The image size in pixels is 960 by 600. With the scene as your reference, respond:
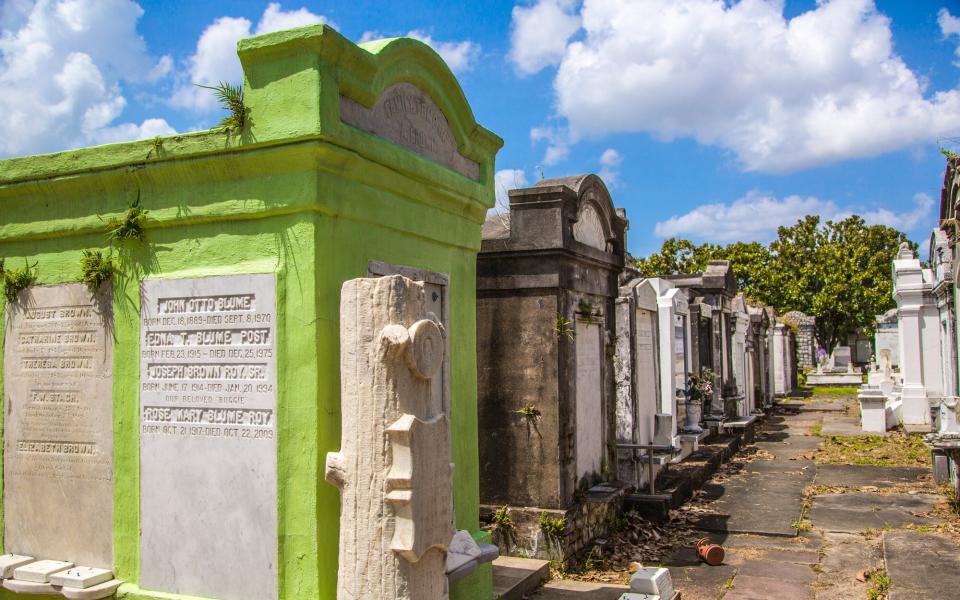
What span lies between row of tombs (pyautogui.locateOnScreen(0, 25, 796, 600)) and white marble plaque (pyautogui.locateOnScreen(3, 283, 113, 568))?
14mm

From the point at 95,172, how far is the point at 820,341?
44.3 m

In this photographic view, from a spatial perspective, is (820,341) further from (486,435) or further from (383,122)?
(383,122)

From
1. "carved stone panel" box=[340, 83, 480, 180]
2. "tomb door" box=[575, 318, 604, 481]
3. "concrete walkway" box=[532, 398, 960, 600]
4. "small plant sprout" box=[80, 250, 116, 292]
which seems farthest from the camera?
"tomb door" box=[575, 318, 604, 481]

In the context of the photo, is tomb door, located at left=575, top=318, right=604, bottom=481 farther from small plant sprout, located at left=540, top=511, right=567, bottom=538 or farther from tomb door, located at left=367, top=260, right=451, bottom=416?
tomb door, located at left=367, top=260, right=451, bottom=416

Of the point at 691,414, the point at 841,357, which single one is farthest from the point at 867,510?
the point at 841,357

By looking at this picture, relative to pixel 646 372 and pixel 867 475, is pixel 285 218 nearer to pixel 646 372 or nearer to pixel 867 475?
pixel 646 372

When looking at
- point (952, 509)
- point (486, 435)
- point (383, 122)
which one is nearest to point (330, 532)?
point (383, 122)

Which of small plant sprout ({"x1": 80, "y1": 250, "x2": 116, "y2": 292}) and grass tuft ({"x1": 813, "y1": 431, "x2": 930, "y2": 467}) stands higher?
small plant sprout ({"x1": 80, "y1": 250, "x2": 116, "y2": 292})

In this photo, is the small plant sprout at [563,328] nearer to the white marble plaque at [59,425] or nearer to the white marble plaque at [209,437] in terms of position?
the white marble plaque at [209,437]

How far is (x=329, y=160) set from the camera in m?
3.94

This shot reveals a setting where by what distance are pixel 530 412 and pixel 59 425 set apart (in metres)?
3.82

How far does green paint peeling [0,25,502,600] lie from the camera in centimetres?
385

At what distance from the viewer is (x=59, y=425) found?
4641 mm

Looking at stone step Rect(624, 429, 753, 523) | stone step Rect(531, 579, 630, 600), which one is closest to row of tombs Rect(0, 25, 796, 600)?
stone step Rect(531, 579, 630, 600)
